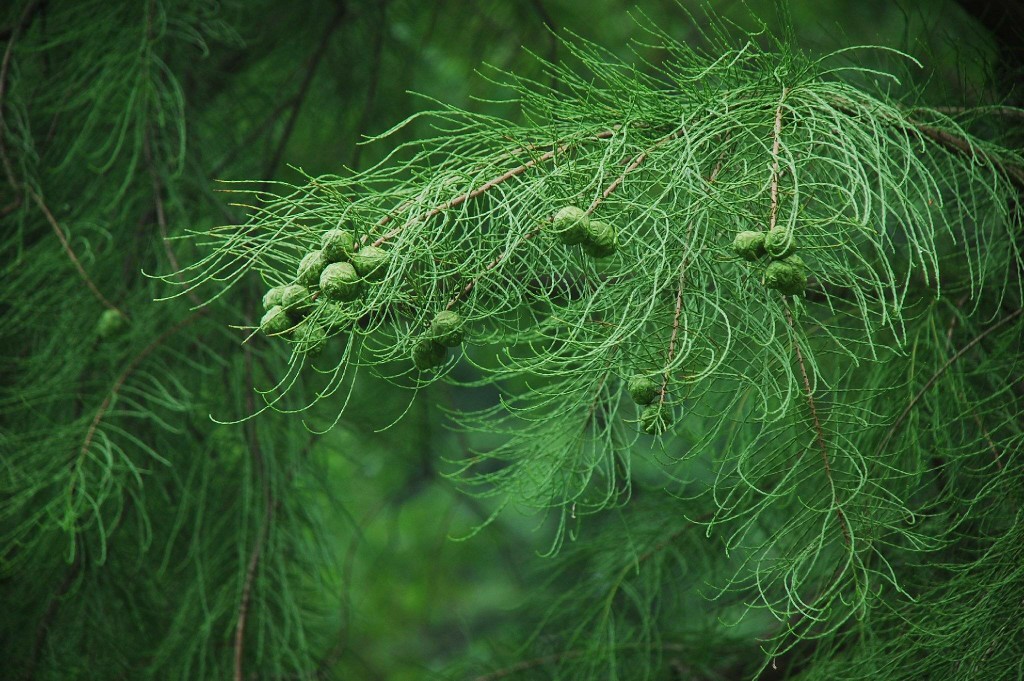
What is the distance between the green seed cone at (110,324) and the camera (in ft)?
4.89

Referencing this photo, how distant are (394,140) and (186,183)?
26.2 inches

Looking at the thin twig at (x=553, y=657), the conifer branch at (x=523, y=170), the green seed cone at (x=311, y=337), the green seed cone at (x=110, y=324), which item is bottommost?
the thin twig at (x=553, y=657)

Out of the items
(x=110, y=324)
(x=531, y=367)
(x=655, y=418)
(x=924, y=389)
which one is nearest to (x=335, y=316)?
(x=531, y=367)

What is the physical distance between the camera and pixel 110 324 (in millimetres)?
1493

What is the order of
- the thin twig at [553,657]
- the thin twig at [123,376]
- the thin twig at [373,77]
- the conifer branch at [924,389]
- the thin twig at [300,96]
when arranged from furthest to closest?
the thin twig at [373,77] < the thin twig at [300,96] < the thin twig at [553,657] < the thin twig at [123,376] < the conifer branch at [924,389]

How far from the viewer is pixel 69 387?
1.60 m

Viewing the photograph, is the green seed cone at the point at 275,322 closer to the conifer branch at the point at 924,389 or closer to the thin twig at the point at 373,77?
the conifer branch at the point at 924,389

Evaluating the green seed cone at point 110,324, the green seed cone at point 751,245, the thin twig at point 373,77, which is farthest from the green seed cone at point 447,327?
the thin twig at point 373,77

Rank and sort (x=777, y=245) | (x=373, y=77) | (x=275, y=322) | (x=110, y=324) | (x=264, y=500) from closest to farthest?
(x=777, y=245), (x=275, y=322), (x=110, y=324), (x=264, y=500), (x=373, y=77)

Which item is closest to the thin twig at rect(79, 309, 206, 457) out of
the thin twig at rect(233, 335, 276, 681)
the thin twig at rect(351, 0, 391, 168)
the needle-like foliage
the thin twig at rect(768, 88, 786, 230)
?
the thin twig at rect(233, 335, 276, 681)

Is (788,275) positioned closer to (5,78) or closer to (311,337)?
(311,337)

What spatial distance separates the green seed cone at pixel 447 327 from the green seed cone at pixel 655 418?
177mm

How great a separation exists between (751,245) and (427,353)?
0.99ft

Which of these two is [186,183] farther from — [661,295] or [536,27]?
[661,295]
